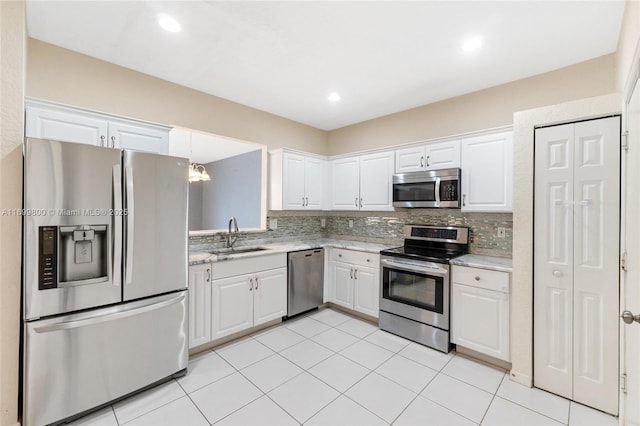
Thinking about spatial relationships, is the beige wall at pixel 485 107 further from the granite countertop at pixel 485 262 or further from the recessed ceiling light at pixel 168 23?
the recessed ceiling light at pixel 168 23

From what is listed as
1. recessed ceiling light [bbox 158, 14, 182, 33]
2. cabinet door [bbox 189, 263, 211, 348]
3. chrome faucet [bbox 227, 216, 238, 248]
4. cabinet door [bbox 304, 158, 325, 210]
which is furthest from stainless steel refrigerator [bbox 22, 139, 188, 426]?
cabinet door [bbox 304, 158, 325, 210]

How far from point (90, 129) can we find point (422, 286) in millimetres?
3262

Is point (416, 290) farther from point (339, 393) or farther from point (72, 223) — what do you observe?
point (72, 223)

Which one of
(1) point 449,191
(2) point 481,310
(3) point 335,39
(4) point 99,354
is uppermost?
(3) point 335,39

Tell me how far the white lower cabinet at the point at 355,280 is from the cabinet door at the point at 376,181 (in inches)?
27.3

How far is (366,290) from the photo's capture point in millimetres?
3436

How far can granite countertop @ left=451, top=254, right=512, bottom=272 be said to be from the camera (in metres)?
2.44

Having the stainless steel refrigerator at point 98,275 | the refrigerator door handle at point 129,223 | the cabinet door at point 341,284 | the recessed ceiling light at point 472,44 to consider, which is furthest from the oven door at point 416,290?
the refrigerator door handle at point 129,223

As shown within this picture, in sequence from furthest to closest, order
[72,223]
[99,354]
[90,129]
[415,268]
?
[415,268] < [90,129] < [99,354] < [72,223]

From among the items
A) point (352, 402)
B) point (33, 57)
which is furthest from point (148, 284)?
point (33, 57)

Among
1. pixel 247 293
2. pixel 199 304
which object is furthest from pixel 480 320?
pixel 199 304

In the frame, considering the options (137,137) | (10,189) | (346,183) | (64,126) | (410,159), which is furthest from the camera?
(346,183)

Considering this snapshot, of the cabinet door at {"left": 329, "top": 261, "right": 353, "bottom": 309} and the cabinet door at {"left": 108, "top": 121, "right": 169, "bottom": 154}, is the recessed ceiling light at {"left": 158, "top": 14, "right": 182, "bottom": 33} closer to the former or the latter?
the cabinet door at {"left": 108, "top": 121, "right": 169, "bottom": 154}

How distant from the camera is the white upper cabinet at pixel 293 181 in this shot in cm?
369
